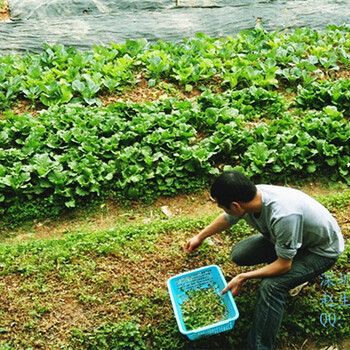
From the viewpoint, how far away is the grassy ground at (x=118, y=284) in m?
3.34

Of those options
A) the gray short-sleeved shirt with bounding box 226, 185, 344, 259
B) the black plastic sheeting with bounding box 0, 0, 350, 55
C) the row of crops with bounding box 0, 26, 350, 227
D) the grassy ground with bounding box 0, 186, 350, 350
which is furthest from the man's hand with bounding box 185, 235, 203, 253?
the black plastic sheeting with bounding box 0, 0, 350, 55

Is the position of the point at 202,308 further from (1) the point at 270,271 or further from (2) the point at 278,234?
(2) the point at 278,234

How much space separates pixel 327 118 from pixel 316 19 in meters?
3.70

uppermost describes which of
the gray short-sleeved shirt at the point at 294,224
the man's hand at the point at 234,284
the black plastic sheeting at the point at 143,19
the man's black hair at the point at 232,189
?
the black plastic sheeting at the point at 143,19

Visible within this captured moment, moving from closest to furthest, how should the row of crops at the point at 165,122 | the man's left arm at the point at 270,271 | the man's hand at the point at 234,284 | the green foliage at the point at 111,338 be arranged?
the man's left arm at the point at 270,271
the man's hand at the point at 234,284
the green foliage at the point at 111,338
the row of crops at the point at 165,122

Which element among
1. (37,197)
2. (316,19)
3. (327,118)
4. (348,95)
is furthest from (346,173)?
(316,19)

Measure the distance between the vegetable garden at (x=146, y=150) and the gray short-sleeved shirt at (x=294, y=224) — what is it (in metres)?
0.72

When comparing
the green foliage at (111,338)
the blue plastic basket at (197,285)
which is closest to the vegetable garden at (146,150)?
the green foliage at (111,338)

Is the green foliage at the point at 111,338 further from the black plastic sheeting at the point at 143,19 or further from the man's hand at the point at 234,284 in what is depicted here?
the black plastic sheeting at the point at 143,19

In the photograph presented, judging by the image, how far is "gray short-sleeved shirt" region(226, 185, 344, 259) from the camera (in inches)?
110

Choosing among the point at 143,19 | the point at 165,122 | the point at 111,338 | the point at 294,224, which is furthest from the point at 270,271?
the point at 143,19

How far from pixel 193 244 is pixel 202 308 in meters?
0.54

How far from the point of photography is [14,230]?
4.37m

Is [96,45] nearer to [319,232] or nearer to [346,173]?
[346,173]
